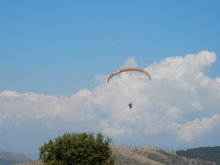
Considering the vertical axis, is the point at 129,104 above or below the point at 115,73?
below

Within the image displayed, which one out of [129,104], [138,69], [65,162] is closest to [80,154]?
[65,162]

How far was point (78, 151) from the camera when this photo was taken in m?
74.5

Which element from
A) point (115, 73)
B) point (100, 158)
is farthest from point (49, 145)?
point (115, 73)

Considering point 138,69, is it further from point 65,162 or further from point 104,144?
point 65,162

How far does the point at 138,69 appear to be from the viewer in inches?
2968

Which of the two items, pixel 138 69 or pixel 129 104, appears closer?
pixel 129 104

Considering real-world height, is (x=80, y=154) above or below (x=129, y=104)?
below

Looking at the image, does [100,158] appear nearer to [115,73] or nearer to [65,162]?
[65,162]

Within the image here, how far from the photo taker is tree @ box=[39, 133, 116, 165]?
74.1 m

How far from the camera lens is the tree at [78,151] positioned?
243ft

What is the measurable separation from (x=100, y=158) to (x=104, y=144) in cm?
306

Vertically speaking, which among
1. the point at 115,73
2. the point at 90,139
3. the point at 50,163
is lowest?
A: the point at 50,163

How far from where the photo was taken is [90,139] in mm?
77688

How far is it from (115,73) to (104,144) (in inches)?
→ 554
